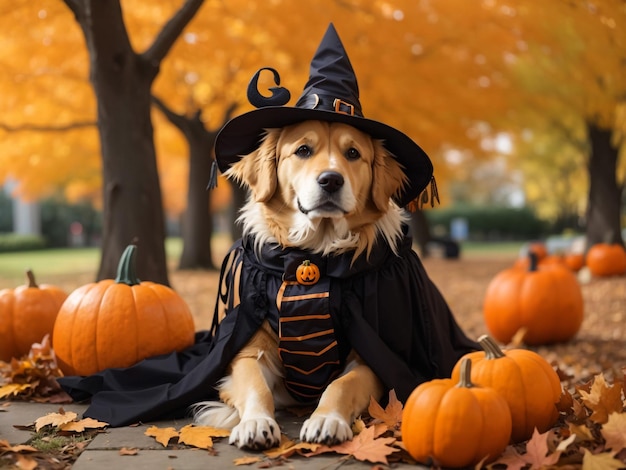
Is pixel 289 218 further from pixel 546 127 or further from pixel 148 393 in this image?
pixel 546 127

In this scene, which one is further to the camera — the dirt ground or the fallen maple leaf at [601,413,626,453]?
the dirt ground

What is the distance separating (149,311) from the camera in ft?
12.2

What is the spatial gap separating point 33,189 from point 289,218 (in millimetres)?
12387

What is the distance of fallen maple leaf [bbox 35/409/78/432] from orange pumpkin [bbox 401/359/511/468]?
1486 mm

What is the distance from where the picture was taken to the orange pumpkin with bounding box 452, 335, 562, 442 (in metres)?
2.64

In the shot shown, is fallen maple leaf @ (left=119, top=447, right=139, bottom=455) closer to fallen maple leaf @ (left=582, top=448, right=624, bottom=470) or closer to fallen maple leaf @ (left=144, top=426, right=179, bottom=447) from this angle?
fallen maple leaf @ (left=144, top=426, right=179, bottom=447)

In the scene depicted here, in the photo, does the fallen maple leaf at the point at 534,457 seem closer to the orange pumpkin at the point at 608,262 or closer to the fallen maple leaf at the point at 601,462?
the fallen maple leaf at the point at 601,462

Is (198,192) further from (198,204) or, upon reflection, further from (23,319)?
(23,319)

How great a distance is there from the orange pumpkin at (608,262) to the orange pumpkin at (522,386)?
8239 mm

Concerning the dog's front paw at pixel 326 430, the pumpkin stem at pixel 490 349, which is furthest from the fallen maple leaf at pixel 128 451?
the pumpkin stem at pixel 490 349

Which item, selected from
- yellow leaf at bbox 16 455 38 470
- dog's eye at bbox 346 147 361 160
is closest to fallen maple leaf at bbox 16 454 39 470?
yellow leaf at bbox 16 455 38 470

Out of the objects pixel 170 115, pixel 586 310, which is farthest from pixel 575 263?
pixel 170 115

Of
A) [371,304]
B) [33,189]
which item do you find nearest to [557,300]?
[371,304]

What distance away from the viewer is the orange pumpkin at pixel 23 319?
418 cm
